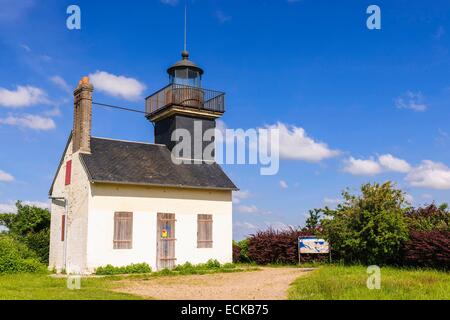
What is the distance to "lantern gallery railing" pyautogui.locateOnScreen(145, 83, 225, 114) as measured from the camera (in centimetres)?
2277

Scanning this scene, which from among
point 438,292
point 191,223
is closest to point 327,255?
point 191,223

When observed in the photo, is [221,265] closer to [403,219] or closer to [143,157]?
[143,157]

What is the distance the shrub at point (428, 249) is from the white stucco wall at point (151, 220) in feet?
26.4

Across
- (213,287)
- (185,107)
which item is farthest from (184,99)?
(213,287)

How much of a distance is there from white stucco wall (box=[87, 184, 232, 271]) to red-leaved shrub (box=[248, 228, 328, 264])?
257 centimetres

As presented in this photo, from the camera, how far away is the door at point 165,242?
1984 centimetres

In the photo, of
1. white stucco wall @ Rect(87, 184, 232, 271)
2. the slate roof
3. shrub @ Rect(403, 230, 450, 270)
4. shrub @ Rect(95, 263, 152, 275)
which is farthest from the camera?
the slate roof

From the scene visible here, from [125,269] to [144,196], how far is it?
9.65ft

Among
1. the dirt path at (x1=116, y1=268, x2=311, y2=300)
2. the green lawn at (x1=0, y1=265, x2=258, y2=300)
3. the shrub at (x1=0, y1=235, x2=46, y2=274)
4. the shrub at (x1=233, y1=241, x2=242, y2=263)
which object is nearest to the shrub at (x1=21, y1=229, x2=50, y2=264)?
the shrub at (x1=0, y1=235, x2=46, y2=274)

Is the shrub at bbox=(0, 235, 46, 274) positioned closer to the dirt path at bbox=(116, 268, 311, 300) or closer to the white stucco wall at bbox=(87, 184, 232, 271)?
the white stucco wall at bbox=(87, 184, 232, 271)

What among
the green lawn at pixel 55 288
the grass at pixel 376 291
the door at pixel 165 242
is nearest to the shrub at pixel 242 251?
the door at pixel 165 242

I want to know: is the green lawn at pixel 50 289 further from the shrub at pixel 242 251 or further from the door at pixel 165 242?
the shrub at pixel 242 251

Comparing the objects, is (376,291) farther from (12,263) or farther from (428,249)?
(12,263)

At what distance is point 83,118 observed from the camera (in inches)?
794
